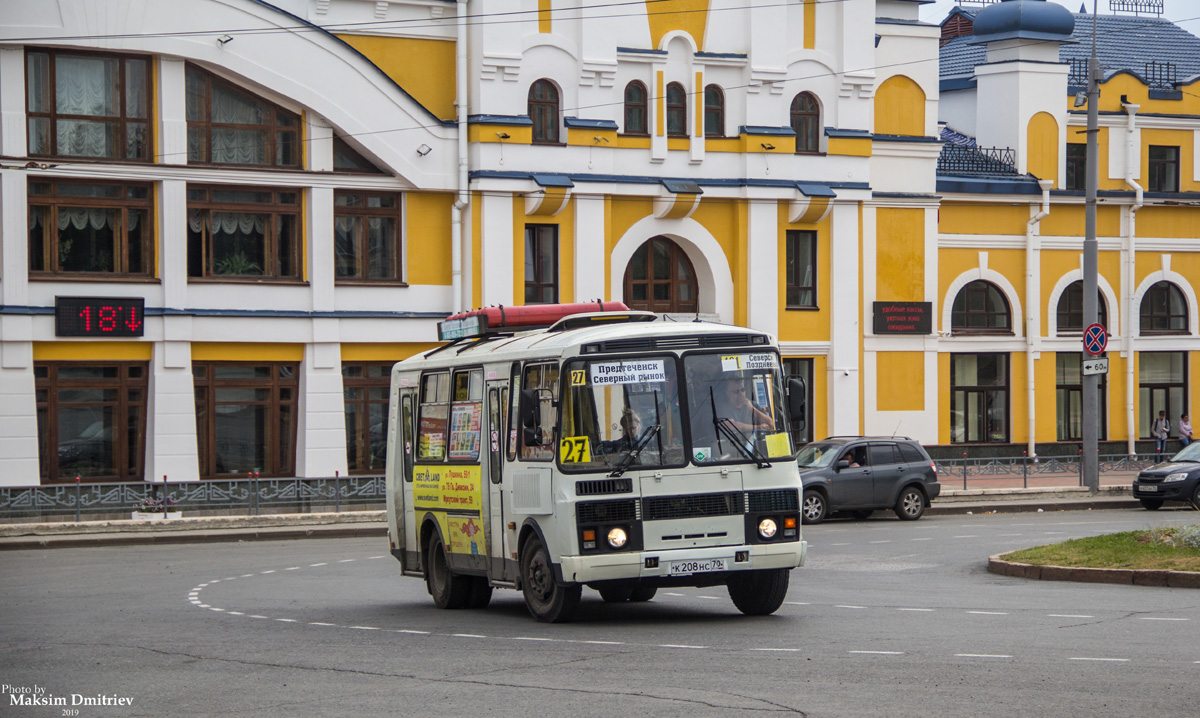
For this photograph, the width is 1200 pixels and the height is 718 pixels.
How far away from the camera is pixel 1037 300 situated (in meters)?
41.9

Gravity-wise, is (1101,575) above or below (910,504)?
above

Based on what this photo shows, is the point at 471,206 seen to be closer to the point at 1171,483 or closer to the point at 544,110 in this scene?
the point at 544,110

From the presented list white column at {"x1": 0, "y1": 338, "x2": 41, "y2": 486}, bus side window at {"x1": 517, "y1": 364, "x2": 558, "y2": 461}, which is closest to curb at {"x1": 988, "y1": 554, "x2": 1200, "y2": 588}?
bus side window at {"x1": 517, "y1": 364, "x2": 558, "y2": 461}

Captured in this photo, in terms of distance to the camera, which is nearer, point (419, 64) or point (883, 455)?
point (883, 455)

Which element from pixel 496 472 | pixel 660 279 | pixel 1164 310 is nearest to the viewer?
pixel 496 472

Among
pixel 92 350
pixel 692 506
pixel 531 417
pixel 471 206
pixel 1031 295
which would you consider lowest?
pixel 692 506

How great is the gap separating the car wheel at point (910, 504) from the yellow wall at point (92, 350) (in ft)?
50.4

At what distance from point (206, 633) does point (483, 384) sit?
3786mm

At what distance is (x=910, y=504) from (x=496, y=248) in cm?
1109

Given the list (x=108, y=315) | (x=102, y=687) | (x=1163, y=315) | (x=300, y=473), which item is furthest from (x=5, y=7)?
(x=1163, y=315)

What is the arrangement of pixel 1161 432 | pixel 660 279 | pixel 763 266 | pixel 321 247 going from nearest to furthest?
1. pixel 321 247
2. pixel 763 266
3. pixel 660 279
4. pixel 1161 432

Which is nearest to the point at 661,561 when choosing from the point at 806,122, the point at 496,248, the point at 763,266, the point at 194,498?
the point at 194,498

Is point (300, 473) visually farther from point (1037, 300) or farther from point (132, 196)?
point (1037, 300)

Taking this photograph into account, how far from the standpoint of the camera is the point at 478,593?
56.8 feet
